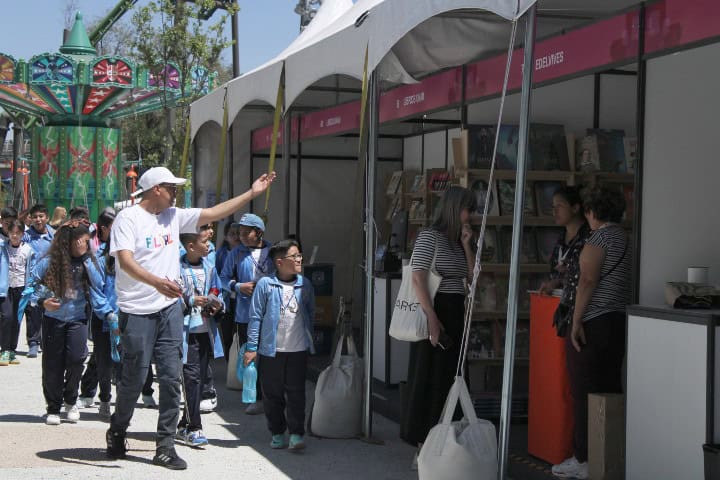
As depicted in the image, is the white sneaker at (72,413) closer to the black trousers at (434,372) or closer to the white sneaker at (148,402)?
the white sneaker at (148,402)

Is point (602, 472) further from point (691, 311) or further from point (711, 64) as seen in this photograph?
point (711, 64)

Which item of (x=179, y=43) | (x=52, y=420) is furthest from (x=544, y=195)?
(x=179, y=43)

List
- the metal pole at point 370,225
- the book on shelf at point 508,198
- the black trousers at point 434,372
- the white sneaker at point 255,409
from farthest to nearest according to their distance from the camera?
the white sneaker at point 255,409
the book on shelf at point 508,198
the metal pole at point 370,225
the black trousers at point 434,372

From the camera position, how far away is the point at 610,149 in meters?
8.92

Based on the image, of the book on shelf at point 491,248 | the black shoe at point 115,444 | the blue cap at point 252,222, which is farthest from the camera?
the blue cap at point 252,222

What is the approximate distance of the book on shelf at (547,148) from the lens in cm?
895

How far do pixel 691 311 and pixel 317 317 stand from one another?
823 centimetres

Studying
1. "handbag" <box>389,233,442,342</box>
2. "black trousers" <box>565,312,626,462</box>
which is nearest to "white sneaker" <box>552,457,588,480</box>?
"black trousers" <box>565,312,626,462</box>

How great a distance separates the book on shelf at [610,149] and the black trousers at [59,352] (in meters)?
4.38

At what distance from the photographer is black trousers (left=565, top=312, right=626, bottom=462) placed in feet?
20.8

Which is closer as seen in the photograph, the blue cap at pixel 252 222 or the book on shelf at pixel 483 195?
the book on shelf at pixel 483 195

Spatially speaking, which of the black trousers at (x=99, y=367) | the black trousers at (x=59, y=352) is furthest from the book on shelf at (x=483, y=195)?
the black trousers at (x=59, y=352)

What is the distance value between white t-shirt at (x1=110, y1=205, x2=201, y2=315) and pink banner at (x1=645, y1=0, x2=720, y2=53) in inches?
130

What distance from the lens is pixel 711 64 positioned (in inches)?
246
